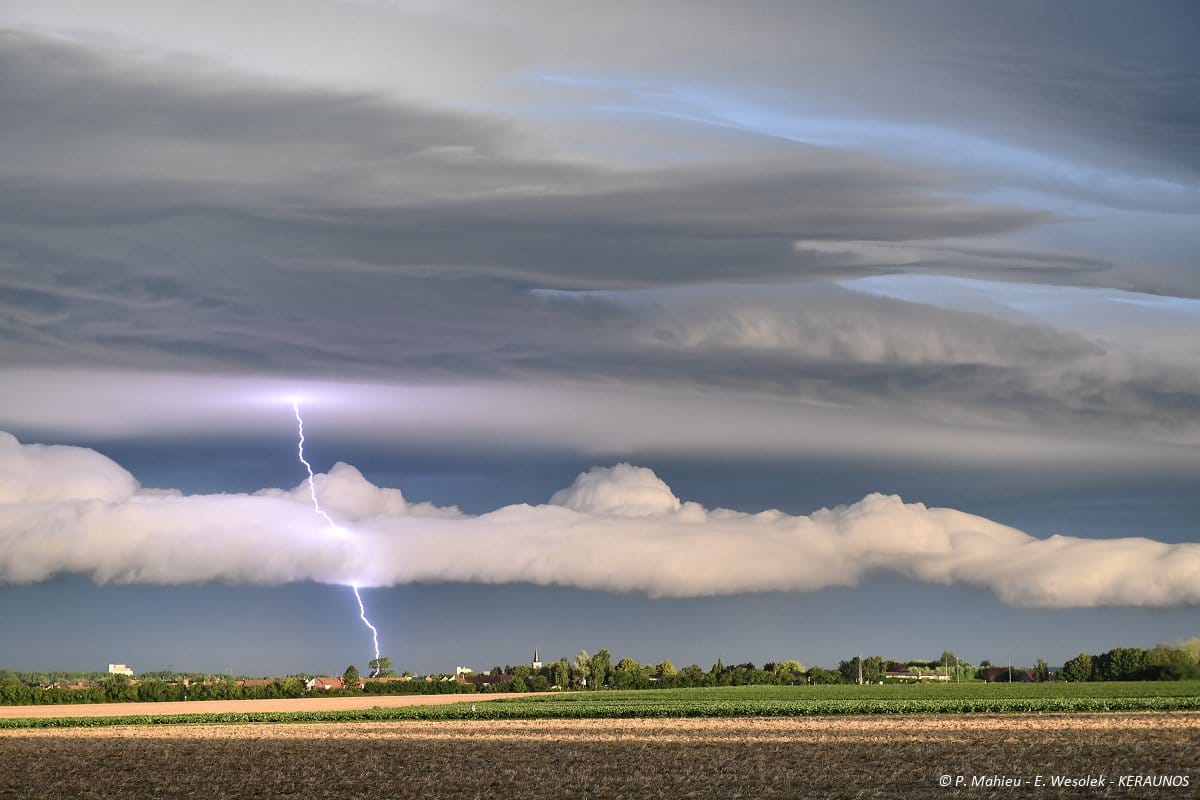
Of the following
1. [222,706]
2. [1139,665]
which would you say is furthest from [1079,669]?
[222,706]

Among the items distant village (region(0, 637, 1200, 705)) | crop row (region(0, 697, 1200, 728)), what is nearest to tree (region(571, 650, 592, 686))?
distant village (region(0, 637, 1200, 705))

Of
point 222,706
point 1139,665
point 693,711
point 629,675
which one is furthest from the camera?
point 629,675

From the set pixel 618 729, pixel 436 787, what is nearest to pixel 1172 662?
pixel 618 729

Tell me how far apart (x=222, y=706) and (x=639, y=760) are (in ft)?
273

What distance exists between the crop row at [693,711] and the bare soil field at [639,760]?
1075 cm

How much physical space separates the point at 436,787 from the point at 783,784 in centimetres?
1136

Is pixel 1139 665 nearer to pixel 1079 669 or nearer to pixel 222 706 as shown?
pixel 1079 669

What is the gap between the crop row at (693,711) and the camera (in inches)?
3423

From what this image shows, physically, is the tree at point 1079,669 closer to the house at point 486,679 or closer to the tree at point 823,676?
the tree at point 823,676

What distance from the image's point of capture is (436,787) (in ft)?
145

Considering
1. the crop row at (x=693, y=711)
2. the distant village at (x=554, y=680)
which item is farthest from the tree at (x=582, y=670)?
the crop row at (x=693, y=711)

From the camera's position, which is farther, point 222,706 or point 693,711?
point 222,706

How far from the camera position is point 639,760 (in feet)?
170

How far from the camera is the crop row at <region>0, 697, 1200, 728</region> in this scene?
285ft
